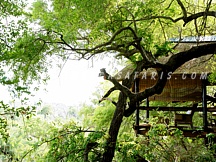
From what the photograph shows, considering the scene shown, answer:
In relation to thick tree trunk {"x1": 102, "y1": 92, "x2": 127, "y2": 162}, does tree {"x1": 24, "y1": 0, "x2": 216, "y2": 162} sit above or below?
above

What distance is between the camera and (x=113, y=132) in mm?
5023

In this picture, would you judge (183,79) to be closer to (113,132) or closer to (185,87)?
(185,87)

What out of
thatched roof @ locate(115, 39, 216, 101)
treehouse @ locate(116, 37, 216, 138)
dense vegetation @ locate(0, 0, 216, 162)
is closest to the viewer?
dense vegetation @ locate(0, 0, 216, 162)

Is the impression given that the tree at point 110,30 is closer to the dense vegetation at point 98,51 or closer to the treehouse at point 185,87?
the dense vegetation at point 98,51

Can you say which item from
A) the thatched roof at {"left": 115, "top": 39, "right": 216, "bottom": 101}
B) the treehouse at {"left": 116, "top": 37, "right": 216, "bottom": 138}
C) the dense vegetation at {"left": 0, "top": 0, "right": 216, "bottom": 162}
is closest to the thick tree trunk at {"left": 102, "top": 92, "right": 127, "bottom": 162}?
the dense vegetation at {"left": 0, "top": 0, "right": 216, "bottom": 162}

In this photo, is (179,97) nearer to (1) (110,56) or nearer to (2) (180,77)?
(2) (180,77)

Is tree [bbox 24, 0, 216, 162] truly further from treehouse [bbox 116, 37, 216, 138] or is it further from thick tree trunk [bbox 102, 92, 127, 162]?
treehouse [bbox 116, 37, 216, 138]

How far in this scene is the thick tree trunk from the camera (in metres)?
4.68

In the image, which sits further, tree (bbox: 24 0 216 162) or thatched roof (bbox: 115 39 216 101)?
thatched roof (bbox: 115 39 216 101)

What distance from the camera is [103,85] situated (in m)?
11.6

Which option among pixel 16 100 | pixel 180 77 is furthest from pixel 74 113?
pixel 16 100

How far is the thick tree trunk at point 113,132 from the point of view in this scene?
15.3ft

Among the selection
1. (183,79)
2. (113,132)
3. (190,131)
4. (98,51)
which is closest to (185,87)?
(183,79)

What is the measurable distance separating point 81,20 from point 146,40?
3.10ft
